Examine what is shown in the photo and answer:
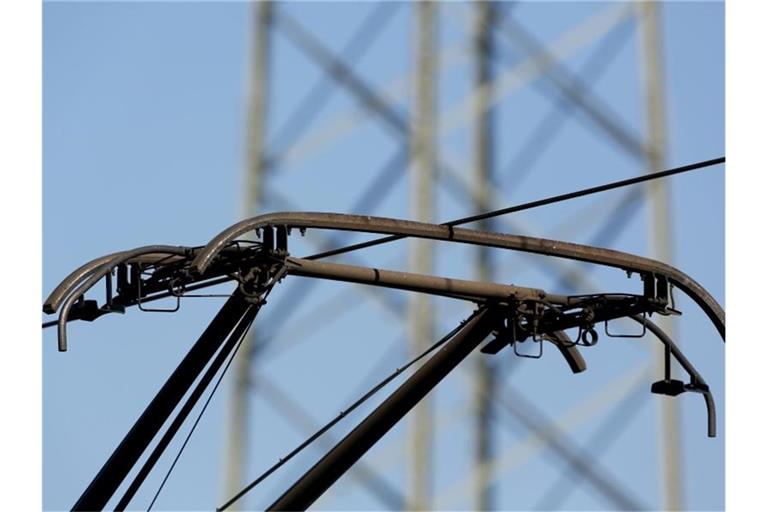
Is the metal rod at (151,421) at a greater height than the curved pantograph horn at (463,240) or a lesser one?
lesser

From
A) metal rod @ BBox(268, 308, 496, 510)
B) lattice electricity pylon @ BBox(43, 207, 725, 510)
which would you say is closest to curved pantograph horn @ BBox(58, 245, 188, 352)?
lattice electricity pylon @ BBox(43, 207, 725, 510)

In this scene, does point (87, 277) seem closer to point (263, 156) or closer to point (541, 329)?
point (541, 329)

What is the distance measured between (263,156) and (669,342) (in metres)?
14.0

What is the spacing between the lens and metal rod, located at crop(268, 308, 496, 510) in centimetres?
1079

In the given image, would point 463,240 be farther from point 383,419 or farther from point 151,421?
point 151,421

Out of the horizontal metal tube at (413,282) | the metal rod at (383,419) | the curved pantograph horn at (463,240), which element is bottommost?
the metal rod at (383,419)

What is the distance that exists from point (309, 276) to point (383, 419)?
2.77ft

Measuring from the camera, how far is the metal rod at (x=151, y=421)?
1093 centimetres

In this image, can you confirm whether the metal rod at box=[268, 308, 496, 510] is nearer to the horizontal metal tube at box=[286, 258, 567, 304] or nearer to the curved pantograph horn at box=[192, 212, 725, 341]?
the horizontal metal tube at box=[286, 258, 567, 304]

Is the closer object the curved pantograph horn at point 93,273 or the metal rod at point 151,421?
the curved pantograph horn at point 93,273

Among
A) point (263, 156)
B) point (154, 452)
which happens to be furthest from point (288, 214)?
point (263, 156)

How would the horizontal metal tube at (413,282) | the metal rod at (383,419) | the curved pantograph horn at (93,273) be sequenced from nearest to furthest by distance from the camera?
the curved pantograph horn at (93,273), the metal rod at (383,419), the horizontal metal tube at (413,282)

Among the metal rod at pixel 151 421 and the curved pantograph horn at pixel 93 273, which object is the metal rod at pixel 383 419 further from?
the curved pantograph horn at pixel 93 273

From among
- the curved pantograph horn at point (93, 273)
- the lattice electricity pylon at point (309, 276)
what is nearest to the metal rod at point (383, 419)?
the lattice electricity pylon at point (309, 276)
